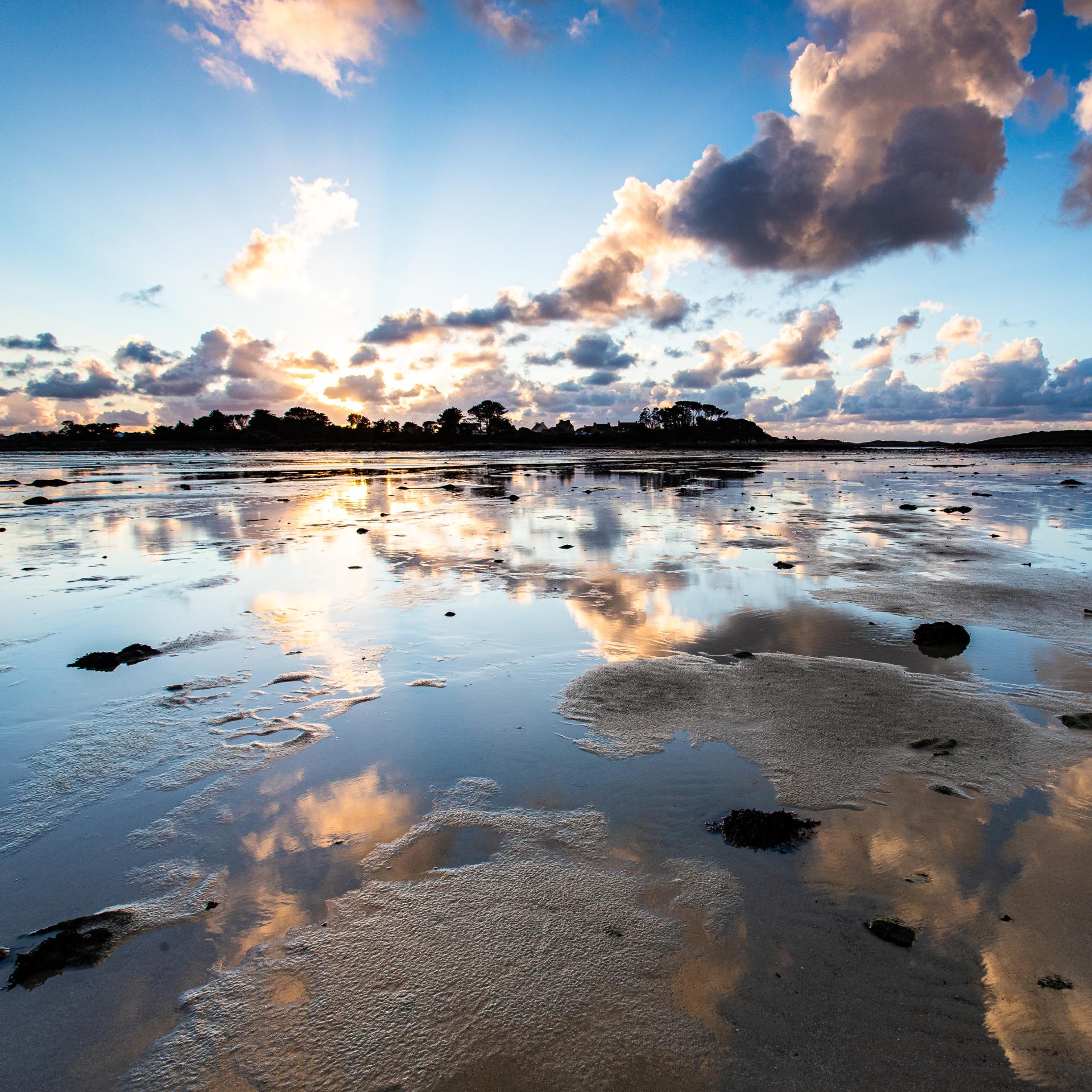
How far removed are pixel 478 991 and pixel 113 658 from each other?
19.5 ft

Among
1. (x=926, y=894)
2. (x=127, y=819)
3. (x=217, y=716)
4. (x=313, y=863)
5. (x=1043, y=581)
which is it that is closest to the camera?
(x=926, y=894)

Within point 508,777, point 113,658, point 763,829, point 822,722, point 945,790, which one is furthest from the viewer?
point 113,658

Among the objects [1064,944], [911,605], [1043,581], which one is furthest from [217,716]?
[1043,581]

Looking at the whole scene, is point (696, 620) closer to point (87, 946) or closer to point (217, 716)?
point (217, 716)

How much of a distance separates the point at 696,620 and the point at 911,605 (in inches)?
129

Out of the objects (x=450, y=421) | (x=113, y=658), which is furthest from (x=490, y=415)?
(x=113, y=658)

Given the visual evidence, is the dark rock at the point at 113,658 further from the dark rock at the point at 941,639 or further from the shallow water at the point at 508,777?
the dark rock at the point at 941,639

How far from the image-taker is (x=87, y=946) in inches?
111

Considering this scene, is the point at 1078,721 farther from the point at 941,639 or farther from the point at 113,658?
the point at 113,658

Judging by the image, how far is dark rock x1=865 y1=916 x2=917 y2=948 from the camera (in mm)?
2783

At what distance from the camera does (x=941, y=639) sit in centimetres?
686

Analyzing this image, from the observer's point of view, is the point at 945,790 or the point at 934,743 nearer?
the point at 945,790

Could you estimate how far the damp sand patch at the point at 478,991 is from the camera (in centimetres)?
226

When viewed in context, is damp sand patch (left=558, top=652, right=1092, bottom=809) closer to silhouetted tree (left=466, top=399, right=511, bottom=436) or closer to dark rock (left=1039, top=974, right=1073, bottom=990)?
dark rock (left=1039, top=974, right=1073, bottom=990)
